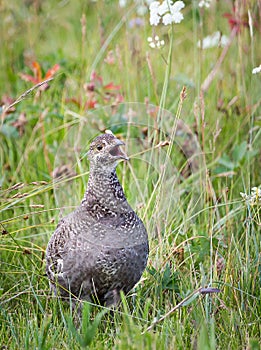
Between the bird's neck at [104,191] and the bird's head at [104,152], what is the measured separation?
0.03 metres

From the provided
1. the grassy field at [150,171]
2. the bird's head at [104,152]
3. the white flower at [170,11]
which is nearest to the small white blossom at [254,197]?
the grassy field at [150,171]

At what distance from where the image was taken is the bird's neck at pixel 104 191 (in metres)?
3.06

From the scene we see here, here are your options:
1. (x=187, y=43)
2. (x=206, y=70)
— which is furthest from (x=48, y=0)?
(x=206, y=70)

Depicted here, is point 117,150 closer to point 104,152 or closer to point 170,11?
point 104,152

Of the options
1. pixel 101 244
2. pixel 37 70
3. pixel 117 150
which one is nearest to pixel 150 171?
pixel 117 150

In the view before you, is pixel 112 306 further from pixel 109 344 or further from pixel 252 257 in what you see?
pixel 252 257

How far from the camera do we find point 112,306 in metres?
3.09

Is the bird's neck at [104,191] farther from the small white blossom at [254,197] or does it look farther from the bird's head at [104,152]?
the small white blossom at [254,197]

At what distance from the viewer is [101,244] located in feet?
9.72

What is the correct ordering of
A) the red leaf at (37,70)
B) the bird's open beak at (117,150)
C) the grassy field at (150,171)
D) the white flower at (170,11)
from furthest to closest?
the red leaf at (37,70)
the white flower at (170,11)
the bird's open beak at (117,150)
the grassy field at (150,171)

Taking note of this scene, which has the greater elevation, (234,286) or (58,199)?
(58,199)

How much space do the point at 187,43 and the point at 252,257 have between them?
3.24 metres

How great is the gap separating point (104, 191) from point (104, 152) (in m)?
0.17

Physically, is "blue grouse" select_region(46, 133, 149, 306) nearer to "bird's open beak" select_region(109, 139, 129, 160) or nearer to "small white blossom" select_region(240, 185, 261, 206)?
"bird's open beak" select_region(109, 139, 129, 160)
